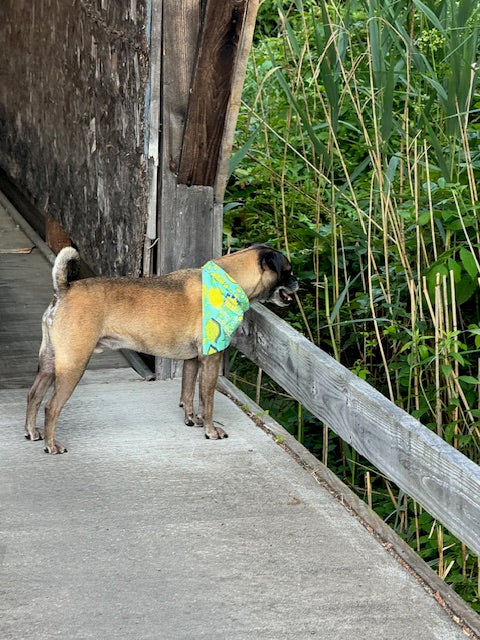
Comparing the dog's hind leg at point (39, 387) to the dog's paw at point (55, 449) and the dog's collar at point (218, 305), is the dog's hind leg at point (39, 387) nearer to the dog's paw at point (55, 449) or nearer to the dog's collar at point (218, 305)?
the dog's paw at point (55, 449)

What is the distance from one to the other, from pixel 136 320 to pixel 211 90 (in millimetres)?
1288

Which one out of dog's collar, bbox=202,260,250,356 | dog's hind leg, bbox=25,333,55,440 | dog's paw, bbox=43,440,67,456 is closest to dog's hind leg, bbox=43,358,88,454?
dog's paw, bbox=43,440,67,456

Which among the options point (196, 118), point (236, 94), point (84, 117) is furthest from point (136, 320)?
point (84, 117)

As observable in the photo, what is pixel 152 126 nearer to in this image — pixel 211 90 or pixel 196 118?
pixel 196 118

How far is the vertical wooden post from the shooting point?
5.24 m

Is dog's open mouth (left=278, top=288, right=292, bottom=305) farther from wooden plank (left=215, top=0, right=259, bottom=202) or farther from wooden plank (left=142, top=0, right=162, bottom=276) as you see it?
wooden plank (left=142, top=0, right=162, bottom=276)

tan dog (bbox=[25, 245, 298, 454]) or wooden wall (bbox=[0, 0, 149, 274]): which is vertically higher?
wooden wall (bbox=[0, 0, 149, 274])

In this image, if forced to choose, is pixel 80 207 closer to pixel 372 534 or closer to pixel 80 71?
pixel 80 71

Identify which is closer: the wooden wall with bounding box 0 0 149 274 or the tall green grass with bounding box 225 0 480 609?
the tall green grass with bounding box 225 0 480 609

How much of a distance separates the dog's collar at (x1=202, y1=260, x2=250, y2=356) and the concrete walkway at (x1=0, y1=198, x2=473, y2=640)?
464 mm

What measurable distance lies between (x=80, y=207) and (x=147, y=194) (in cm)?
186

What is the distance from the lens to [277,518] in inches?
161

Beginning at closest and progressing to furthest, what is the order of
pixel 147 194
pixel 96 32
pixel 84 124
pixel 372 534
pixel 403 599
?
pixel 403 599 → pixel 372 534 → pixel 147 194 → pixel 96 32 → pixel 84 124

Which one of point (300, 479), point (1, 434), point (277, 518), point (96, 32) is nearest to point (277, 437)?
point (300, 479)
